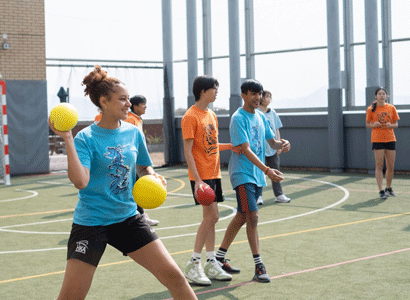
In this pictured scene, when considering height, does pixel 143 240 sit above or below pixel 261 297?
above

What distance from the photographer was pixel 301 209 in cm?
1066

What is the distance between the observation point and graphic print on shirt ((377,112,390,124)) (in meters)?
11.4

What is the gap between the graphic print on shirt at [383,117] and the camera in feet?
37.3

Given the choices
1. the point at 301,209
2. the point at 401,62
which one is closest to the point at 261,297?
the point at 301,209

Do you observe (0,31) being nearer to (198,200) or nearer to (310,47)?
(310,47)

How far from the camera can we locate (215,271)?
6.16 metres

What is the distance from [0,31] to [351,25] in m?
10.3

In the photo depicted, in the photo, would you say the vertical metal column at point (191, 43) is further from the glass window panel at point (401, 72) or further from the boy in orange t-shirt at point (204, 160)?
the boy in orange t-shirt at point (204, 160)

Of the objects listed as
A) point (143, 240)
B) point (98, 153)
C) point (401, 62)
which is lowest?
point (143, 240)

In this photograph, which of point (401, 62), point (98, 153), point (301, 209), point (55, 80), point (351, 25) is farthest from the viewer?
point (55, 80)

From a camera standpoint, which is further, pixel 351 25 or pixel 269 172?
pixel 351 25

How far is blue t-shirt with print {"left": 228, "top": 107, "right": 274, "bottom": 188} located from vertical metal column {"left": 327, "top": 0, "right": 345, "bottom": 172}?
11.3m

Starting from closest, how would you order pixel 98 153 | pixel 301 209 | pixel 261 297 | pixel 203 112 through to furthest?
pixel 98 153 < pixel 261 297 < pixel 203 112 < pixel 301 209

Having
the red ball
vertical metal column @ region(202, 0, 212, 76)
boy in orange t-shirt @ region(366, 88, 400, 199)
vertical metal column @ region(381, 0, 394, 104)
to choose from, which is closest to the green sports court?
boy in orange t-shirt @ region(366, 88, 400, 199)
